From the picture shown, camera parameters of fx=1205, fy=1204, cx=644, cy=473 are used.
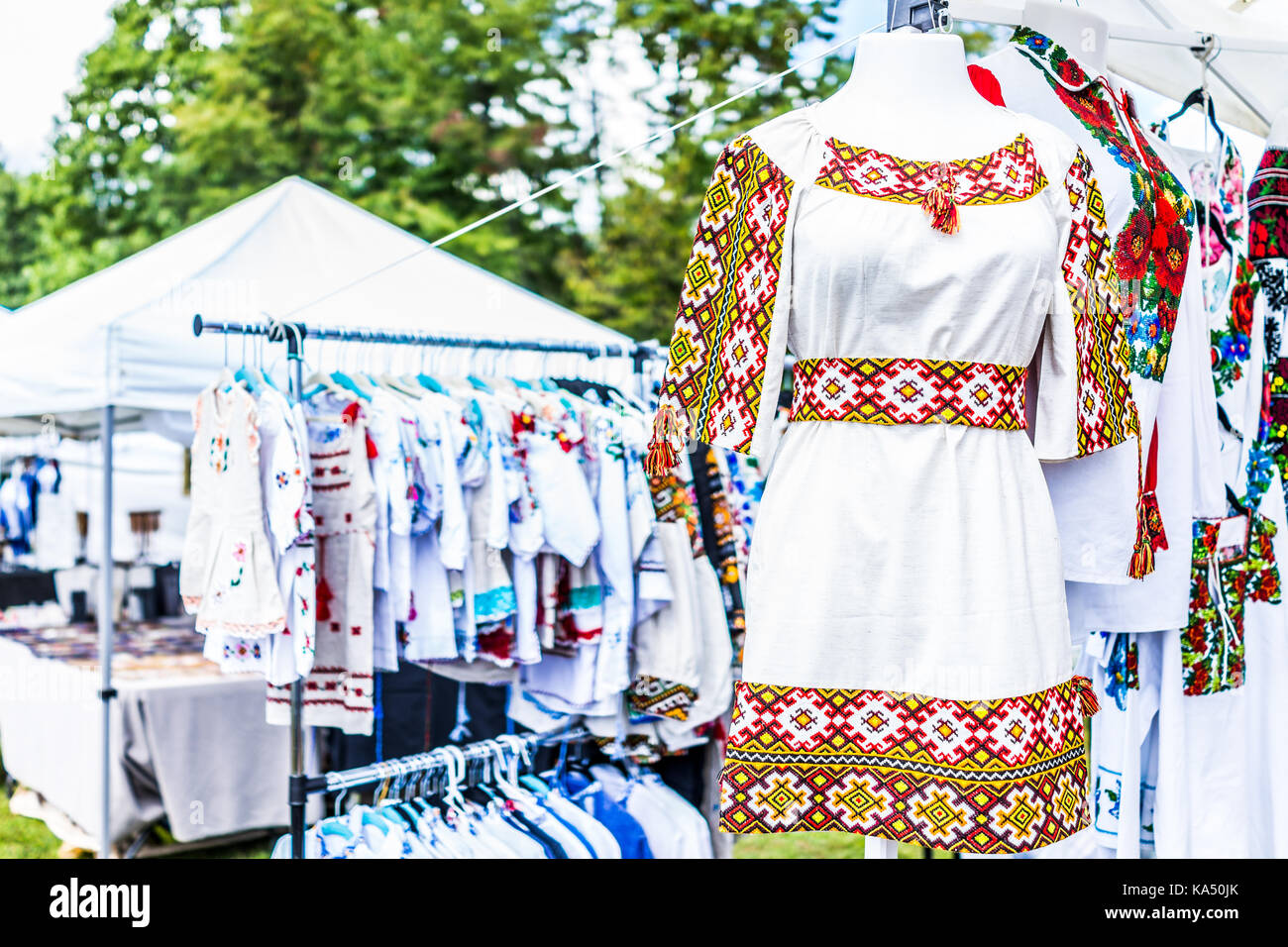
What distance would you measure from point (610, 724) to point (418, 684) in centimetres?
138

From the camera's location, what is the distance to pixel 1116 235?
6.41 ft

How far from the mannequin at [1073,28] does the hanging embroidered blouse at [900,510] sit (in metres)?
0.39

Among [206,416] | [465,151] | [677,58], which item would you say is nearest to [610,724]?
[206,416]

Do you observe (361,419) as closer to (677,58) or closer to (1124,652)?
(1124,652)

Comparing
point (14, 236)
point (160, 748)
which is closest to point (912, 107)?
point (160, 748)

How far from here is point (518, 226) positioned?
10797 mm

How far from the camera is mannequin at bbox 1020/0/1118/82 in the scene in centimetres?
200

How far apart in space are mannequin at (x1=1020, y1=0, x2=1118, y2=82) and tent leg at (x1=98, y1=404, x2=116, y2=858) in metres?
2.88

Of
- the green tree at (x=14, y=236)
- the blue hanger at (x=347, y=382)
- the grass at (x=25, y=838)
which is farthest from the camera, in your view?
the green tree at (x=14, y=236)

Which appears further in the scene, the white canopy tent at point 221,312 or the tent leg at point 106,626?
the tent leg at point 106,626

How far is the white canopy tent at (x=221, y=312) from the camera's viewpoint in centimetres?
366

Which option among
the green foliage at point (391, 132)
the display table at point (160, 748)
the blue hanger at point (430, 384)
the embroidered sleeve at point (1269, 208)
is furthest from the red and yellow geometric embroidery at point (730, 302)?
the green foliage at point (391, 132)

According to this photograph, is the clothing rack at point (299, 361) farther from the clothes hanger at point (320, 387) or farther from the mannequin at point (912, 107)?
the mannequin at point (912, 107)

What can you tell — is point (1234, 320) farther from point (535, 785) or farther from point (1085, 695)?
point (535, 785)
